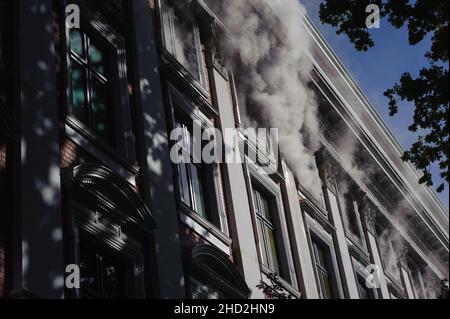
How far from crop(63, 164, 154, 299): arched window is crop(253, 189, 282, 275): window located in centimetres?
466

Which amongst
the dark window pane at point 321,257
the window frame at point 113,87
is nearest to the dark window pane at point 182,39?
the window frame at point 113,87

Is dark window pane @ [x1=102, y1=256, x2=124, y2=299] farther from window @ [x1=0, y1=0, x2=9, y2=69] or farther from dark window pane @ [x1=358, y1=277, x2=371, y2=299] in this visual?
dark window pane @ [x1=358, y1=277, x2=371, y2=299]

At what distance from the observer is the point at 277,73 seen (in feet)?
65.6

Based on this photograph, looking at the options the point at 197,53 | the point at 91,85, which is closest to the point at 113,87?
the point at 91,85

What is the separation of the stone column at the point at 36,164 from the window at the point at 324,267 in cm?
946

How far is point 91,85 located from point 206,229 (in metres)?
3.21

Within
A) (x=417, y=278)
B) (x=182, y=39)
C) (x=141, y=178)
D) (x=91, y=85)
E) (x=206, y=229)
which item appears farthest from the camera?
(x=417, y=278)

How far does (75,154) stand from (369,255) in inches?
553

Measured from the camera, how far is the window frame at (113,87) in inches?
452

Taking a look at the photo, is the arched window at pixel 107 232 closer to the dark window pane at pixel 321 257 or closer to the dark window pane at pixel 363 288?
the dark window pane at pixel 321 257

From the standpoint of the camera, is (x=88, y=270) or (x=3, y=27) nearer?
(x=88, y=270)

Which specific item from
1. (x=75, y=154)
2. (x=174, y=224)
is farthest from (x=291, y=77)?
(x=75, y=154)

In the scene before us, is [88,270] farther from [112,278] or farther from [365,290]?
[365,290]
